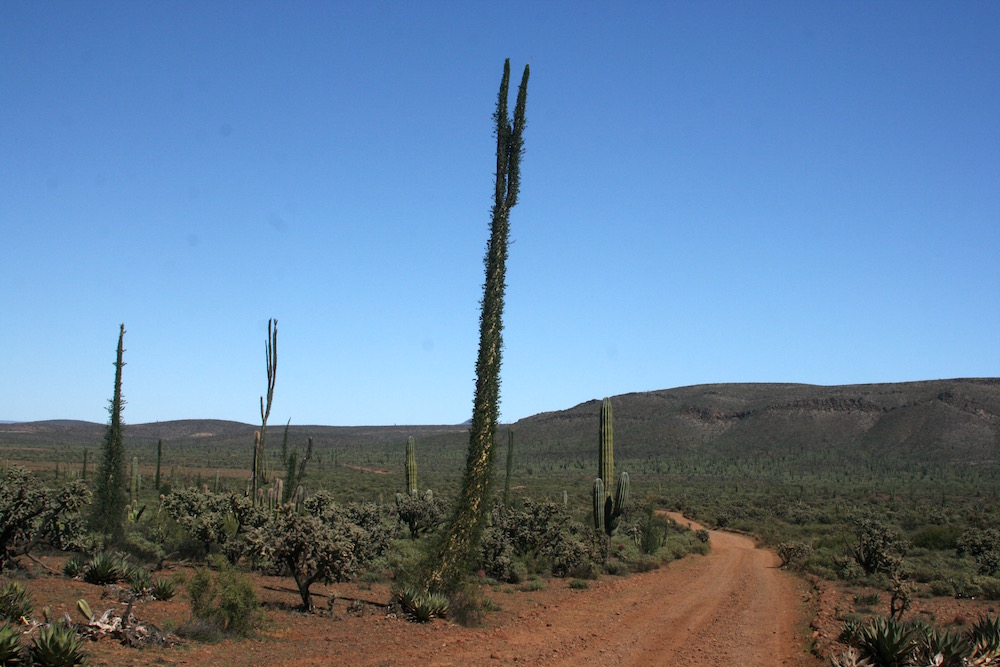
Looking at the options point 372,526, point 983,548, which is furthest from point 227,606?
point 983,548

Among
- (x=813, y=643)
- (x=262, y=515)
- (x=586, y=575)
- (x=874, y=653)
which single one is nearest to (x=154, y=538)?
(x=262, y=515)

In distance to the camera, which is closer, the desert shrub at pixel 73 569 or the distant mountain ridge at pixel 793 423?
the desert shrub at pixel 73 569

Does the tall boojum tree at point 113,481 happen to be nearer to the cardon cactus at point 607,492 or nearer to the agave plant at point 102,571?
the agave plant at point 102,571

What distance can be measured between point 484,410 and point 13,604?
310 inches

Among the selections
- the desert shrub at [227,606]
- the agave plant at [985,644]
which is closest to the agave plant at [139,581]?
the desert shrub at [227,606]

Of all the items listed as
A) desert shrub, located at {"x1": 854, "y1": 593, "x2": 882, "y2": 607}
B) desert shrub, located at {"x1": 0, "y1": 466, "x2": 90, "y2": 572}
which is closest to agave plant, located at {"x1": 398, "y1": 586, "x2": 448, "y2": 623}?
desert shrub, located at {"x1": 0, "y1": 466, "x2": 90, "y2": 572}

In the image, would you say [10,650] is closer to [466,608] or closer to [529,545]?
[466,608]

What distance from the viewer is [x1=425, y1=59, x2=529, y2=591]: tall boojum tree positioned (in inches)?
565

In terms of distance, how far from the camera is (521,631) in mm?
13719

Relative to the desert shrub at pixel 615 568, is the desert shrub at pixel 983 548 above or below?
above

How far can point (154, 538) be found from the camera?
22609 millimetres

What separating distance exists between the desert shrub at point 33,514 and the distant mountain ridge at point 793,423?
64339 millimetres

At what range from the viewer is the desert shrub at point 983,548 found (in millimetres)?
21672

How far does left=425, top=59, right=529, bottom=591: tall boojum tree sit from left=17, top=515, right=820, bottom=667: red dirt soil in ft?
3.70
